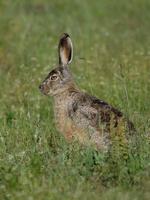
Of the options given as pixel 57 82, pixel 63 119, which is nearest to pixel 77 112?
pixel 63 119

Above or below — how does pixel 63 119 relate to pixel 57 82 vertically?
below

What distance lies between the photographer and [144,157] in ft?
20.8

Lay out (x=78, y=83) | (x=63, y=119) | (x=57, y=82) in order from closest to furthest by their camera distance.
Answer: (x=63, y=119)
(x=57, y=82)
(x=78, y=83)

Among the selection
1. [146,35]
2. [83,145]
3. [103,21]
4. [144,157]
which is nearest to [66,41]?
[83,145]

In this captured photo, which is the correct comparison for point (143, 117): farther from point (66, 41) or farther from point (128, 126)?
point (66, 41)

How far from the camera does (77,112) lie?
7234 mm

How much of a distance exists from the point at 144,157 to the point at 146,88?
2473mm

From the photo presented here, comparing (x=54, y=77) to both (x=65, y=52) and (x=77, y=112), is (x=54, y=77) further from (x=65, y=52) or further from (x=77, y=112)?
(x=77, y=112)

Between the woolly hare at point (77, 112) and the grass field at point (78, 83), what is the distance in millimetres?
168

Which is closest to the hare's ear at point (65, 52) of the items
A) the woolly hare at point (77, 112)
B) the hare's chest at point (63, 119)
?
the woolly hare at point (77, 112)

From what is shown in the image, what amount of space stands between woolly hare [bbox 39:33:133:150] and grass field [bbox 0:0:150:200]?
0.55 ft

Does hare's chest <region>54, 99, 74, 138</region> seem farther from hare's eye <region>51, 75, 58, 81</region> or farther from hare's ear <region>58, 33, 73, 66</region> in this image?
hare's ear <region>58, 33, 73, 66</region>

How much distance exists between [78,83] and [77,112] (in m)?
2.07

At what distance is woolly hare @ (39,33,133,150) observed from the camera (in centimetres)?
688
